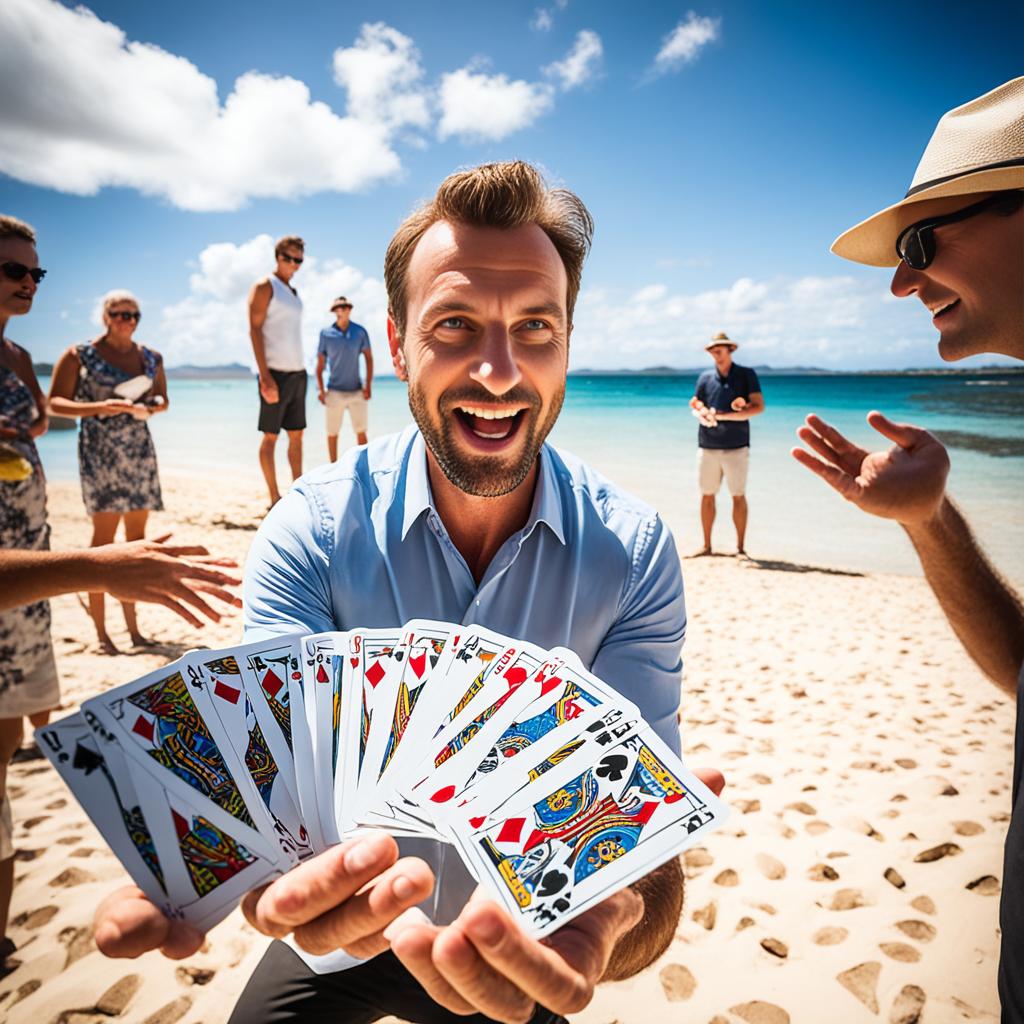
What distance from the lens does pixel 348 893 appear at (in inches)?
31.8

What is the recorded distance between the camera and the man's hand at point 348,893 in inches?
31.3

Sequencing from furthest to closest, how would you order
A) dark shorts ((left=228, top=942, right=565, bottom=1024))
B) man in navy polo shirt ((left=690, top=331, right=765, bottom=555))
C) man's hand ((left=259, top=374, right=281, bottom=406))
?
man in navy polo shirt ((left=690, top=331, right=765, bottom=555)), man's hand ((left=259, top=374, right=281, bottom=406)), dark shorts ((left=228, top=942, right=565, bottom=1024))

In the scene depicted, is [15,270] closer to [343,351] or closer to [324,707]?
[324,707]

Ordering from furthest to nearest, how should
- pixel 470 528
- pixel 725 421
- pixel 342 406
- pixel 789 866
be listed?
pixel 342 406 → pixel 725 421 → pixel 789 866 → pixel 470 528

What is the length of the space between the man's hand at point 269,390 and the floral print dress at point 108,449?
1.79 meters

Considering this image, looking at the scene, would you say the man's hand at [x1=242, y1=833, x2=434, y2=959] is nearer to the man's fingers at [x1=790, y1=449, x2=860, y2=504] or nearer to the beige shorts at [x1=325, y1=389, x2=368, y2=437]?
the man's fingers at [x1=790, y1=449, x2=860, y2=504]

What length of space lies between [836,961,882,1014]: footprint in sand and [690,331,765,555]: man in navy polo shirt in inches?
190

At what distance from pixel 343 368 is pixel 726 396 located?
4.64m

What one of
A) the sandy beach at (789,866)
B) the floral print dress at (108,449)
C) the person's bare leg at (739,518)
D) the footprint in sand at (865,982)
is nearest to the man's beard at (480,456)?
the sandy beach at (789,866)

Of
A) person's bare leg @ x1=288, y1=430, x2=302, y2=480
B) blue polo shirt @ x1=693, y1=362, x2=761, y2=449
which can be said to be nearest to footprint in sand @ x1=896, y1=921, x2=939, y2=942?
blue polo shirt @ x1=693, y1=362, x2=761, y2=449

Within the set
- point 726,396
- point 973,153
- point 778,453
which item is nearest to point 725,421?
point 726,396

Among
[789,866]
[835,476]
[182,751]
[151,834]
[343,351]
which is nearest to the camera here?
[151,834]

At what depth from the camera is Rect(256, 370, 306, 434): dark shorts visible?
6.10 meters

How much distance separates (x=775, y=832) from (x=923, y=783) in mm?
875
